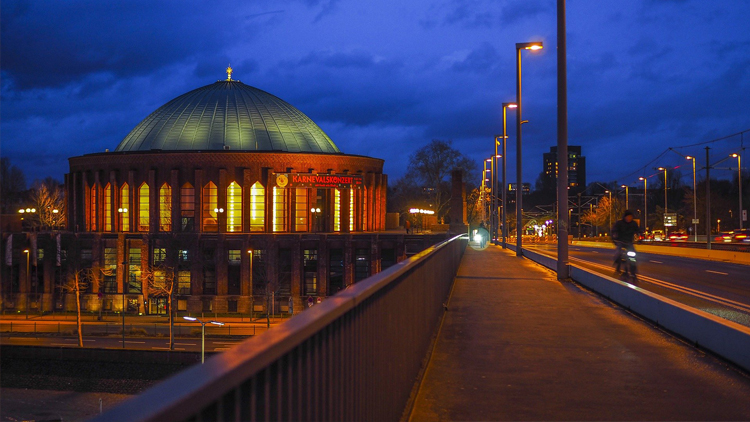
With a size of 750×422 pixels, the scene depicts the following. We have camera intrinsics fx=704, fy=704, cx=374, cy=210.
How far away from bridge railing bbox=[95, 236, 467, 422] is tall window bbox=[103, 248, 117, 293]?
69.7m

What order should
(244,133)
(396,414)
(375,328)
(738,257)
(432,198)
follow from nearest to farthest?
1. (375,328)
2. (396,414)
3. (738,257)
4. (244,133)
5. (432,198)

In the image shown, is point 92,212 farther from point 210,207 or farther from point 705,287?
point 705,287

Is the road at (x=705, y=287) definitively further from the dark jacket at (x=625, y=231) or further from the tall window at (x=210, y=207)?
the tall window at (x=210, y=207)

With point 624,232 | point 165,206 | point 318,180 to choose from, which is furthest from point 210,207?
point 624,232

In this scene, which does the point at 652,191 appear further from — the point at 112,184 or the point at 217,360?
the point at 217,360

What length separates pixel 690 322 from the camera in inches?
411

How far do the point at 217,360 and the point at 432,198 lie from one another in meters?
122

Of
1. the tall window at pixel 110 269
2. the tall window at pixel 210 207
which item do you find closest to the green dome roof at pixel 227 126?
the tall window at pixel 210 207

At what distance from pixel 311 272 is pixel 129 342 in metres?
27.9

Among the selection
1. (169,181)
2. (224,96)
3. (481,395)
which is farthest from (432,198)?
(481,395)

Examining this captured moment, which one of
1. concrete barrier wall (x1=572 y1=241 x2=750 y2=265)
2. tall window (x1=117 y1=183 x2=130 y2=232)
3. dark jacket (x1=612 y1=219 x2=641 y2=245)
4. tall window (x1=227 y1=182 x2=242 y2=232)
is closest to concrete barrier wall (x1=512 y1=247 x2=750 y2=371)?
dark jacket (x1=612 y1=219 x2=641 y2=245)

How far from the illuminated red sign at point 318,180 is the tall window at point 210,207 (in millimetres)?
7255

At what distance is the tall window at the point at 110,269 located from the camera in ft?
237

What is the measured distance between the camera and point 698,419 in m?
6.51
